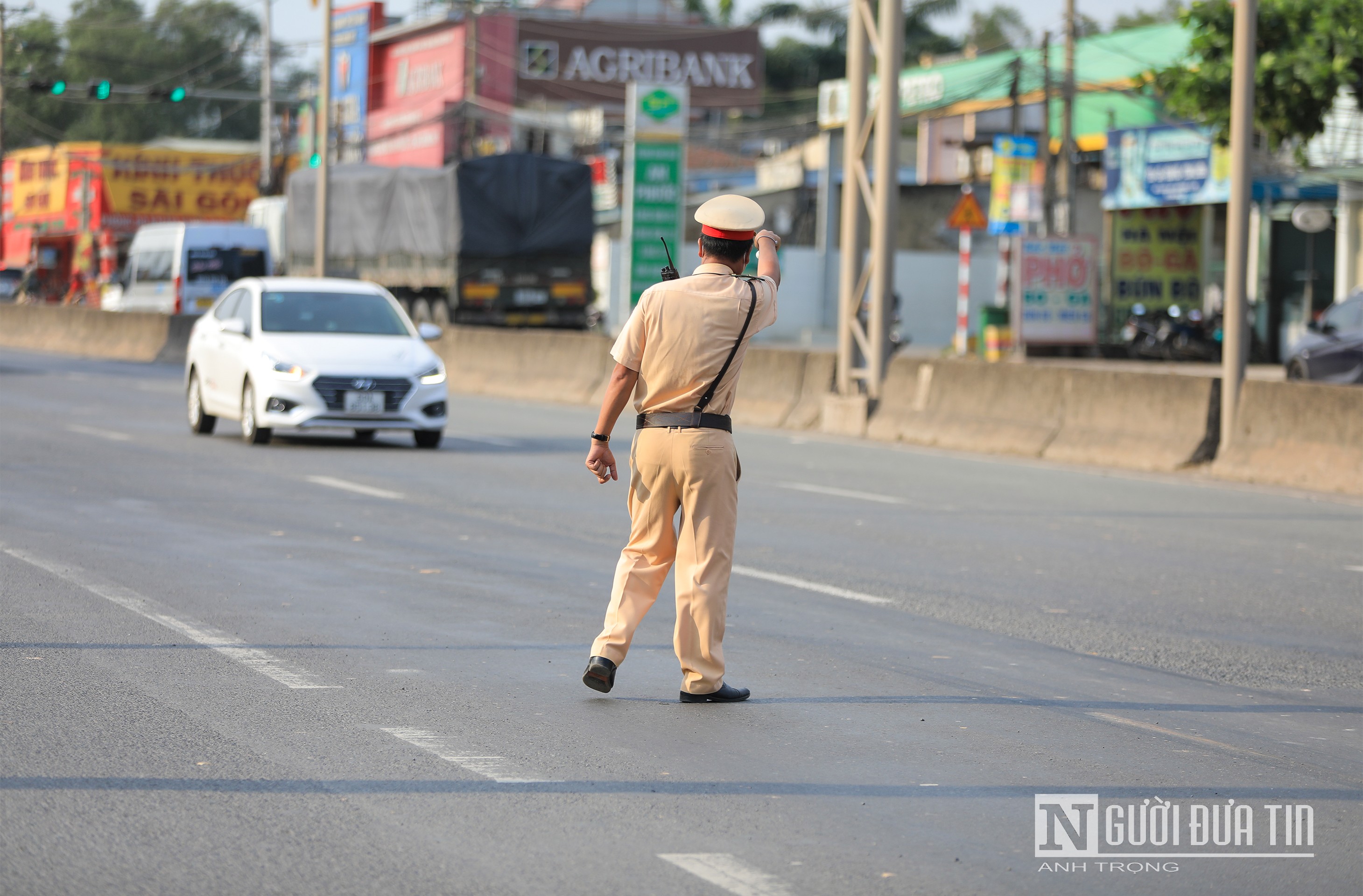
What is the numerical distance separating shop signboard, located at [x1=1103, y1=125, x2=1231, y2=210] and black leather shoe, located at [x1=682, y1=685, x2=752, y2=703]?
30.1 meters

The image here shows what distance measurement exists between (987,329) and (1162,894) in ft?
109

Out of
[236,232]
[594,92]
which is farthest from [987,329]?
[594,92]

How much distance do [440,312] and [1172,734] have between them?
33.8m

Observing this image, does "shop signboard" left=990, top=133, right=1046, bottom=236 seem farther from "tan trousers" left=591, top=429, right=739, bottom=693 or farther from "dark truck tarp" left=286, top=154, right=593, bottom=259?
"tan trousers" left=591, top=429, right=739, bottom=693

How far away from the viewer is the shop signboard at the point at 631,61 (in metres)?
71.0

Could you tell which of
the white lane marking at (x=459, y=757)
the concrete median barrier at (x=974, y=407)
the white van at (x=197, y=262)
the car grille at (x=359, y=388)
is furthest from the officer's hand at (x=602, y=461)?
the white van at (x=197, y=262)

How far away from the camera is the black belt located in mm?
6539

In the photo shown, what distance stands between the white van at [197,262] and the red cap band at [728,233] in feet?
115

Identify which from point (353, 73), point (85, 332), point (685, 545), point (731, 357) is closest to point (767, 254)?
point (731, 357)

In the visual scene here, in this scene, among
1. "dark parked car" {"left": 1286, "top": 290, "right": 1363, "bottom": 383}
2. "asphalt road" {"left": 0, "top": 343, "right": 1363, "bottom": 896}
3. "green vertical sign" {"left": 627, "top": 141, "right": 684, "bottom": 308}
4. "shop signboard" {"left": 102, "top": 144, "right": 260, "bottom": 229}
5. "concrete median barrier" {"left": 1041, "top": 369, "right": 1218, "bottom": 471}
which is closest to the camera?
"asphalt road" {"left": 0, "top": 343, "right": 1363, "bottom": 896}

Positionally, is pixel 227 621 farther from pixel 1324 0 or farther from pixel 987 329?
pixel 987 329

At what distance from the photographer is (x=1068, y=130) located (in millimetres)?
36250

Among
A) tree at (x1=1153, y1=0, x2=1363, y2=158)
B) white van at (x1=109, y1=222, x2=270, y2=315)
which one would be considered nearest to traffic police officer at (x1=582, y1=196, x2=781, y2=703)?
tree at (x1=1153, y1=0, x2=1363, y2=158)

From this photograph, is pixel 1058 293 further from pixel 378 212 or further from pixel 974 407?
pixel 974 407
